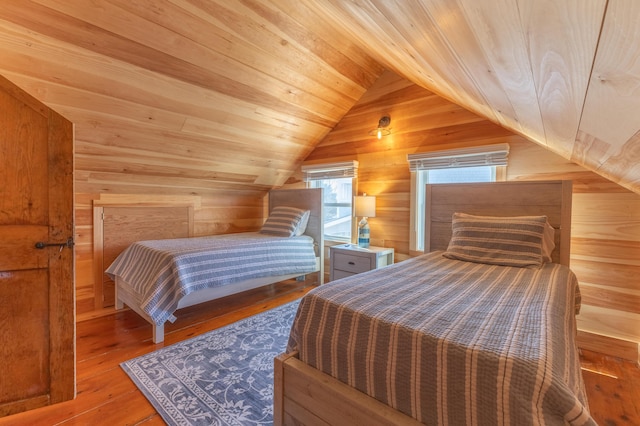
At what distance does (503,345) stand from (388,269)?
2.99 ft

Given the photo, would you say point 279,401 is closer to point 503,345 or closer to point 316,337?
point 316,337

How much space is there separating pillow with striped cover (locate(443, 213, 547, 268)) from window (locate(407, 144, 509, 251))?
0.71 m

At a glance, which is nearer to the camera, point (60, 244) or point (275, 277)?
point (60, 244)

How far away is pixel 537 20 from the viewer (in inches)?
20.9

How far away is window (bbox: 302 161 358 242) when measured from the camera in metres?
3.76

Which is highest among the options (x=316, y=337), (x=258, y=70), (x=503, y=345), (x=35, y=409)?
(x=258, y=70)

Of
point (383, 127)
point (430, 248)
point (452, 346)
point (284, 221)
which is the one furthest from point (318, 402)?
point (383, 127)

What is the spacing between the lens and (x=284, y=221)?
3.72 meters

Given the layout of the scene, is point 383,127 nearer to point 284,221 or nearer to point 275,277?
point 284,221

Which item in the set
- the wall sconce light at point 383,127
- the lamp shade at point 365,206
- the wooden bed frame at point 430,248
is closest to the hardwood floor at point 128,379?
the wooden bed frame at point 430,248

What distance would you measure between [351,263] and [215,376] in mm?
1663

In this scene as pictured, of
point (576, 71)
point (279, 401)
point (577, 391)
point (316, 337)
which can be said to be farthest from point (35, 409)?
point (576, 71)

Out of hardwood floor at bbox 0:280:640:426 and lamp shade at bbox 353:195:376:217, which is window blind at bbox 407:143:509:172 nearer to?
lamp shade at bbox 353:195:376:217

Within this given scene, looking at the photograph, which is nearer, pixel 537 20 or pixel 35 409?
pixel 537 20
